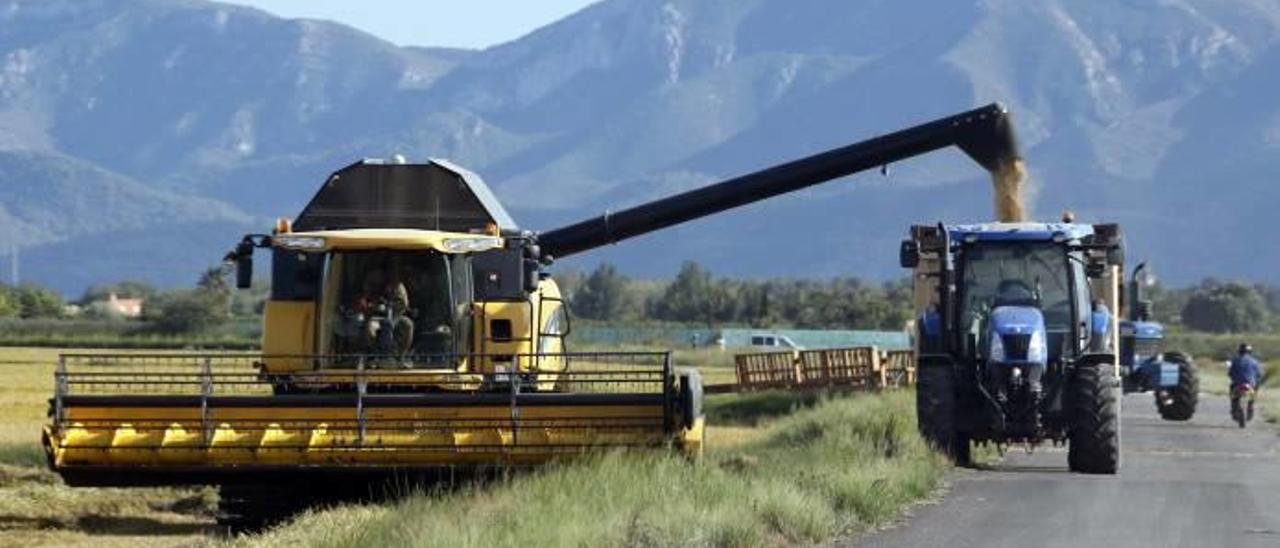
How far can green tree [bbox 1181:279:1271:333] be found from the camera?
6122 inches

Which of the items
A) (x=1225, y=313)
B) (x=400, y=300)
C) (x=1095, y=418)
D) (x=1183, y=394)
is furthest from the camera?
(x=1225, y=313)

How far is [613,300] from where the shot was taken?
160m

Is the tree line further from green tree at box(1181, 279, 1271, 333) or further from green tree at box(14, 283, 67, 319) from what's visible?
green tree at box(14, 283, 67, 319)

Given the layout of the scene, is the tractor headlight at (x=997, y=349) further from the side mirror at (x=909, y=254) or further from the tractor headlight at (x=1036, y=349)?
the side mirror at (x=909, y=254)

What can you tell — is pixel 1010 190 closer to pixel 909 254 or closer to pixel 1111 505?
pixel 909 254

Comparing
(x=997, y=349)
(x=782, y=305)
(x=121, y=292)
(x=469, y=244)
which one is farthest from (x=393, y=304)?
(x=121, y=292)

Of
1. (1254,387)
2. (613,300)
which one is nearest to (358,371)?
(1254,387)

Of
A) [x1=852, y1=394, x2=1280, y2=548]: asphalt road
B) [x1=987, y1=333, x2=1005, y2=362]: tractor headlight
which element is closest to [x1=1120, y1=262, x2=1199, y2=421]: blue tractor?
[x1=852, y1=394, x2=1280, y2=548]: asphalt road

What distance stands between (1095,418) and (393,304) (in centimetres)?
773

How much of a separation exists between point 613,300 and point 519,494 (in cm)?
14144

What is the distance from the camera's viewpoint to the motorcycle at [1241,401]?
44.4 metres

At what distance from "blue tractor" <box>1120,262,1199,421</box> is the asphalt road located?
22.0 ft

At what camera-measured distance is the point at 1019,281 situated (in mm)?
28016

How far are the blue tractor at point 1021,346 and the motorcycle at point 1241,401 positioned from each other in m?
16.3
